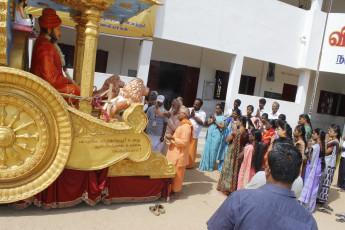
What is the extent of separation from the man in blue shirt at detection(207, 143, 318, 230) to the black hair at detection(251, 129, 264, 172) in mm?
3075

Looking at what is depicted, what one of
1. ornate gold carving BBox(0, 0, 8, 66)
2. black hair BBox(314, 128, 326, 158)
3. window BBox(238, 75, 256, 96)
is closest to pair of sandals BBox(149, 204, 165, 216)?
ornate gold carving BBox(0, 0, 8, 66)

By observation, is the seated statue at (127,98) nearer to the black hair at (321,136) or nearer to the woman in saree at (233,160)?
the woman in saree at (233,160)

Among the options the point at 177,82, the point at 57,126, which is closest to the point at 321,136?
the point at 57,126

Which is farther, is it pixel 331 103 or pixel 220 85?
pixel 331 103

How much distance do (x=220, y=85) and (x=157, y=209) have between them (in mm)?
8481

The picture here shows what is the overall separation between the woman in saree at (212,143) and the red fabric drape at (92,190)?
243 centimetres

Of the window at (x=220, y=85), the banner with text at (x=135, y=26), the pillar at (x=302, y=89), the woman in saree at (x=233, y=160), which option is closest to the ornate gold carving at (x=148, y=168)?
the woman in saree at (x=233, y=160)

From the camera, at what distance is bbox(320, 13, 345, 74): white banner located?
10734 millimetres

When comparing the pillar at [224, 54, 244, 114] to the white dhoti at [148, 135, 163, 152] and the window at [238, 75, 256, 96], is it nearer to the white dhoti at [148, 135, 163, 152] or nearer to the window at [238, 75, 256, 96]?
the window at [238, 75, 256, 96]

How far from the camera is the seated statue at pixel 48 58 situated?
3863 millimetres

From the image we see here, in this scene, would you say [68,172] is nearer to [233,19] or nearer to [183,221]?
[183,221]

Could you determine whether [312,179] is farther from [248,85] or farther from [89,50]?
[248,85]

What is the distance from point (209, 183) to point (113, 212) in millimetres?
2413

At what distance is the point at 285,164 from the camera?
1627 mm
